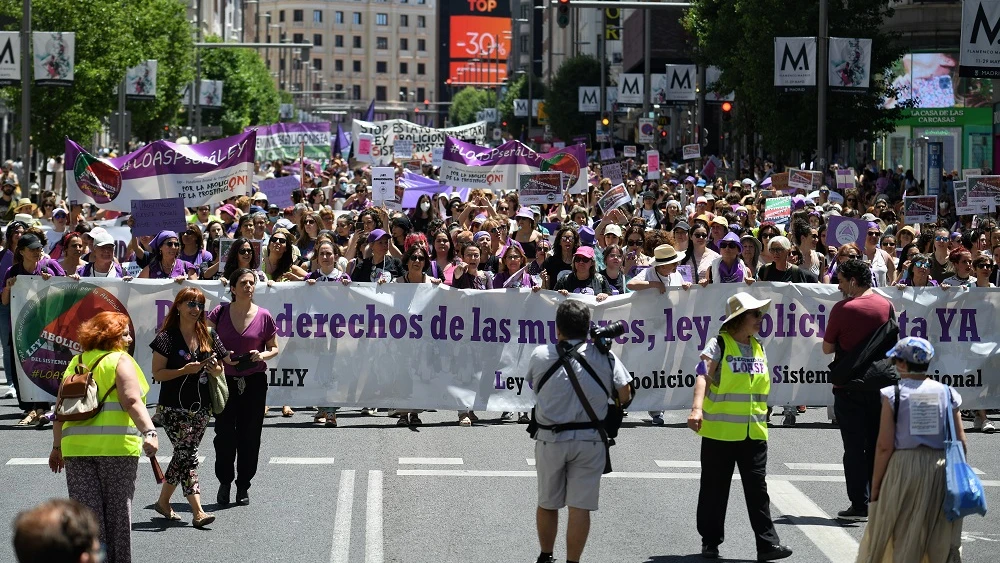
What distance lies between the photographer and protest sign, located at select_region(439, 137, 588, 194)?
25250mm

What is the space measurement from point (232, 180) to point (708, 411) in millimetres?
12016

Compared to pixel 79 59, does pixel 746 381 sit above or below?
below

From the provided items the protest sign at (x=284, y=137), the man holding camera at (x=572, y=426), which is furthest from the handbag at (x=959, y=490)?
the protest sign at (x=284, y=137)

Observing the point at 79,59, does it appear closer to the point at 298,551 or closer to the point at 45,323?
the point at 45,323

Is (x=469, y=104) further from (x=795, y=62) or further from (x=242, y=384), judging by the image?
(x=242, y=384)

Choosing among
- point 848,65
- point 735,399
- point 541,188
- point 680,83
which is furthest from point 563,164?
point 680,83

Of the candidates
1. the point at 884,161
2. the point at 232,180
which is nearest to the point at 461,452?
the point at 232,180

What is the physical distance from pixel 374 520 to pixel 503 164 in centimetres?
1623

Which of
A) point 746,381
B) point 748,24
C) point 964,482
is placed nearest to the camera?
point 964,482

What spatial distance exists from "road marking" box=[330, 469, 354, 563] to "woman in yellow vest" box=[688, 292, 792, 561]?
192cm

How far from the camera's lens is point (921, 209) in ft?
70.2

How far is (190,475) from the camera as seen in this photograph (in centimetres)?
954

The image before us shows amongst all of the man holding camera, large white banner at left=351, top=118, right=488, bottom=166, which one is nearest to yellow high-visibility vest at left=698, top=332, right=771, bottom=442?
the man holding camera

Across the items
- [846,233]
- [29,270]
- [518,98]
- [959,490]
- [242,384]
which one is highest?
[518,98]
